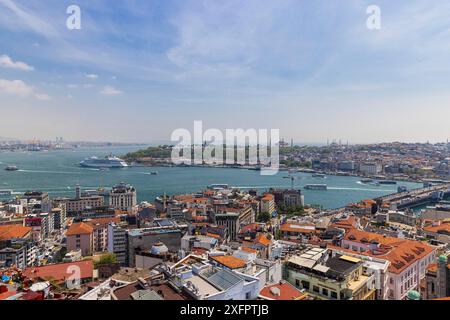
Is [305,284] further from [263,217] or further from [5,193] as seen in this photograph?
[5,193]

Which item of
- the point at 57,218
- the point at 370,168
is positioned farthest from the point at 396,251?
the point at 370,168

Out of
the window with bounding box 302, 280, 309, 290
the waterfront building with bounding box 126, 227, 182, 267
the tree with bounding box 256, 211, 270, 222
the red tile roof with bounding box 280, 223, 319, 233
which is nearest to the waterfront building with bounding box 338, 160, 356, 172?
the tree with bounding box 256, 211, 270, 222

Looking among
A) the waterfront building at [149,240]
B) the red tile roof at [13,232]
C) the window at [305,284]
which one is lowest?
the red tile roof at [13,232]

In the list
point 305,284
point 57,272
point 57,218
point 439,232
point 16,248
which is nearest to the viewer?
point 305,284

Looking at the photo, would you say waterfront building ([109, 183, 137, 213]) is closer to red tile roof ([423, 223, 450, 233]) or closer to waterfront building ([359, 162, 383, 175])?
red tile roof ([423, 223, 450, 233])

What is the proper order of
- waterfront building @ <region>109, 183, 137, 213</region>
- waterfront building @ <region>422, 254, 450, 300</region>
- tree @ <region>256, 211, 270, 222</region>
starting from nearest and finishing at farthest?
waterfront building @ <region>422, 254, 450, 300</region> < tree @ <region>256, 211, 270, 222</region> < waterfront building @ <region>109, 183, 137, 213</region>

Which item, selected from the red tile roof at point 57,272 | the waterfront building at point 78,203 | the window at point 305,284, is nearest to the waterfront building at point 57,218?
the waterfront building at point 78,203

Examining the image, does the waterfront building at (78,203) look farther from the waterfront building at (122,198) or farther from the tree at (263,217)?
the tree at (263,217)

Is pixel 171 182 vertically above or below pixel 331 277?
below

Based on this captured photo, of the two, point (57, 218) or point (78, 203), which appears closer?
point (57, 218)

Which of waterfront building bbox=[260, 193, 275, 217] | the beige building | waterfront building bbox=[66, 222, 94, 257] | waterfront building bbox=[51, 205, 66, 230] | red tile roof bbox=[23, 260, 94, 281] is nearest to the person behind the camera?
the beige building
